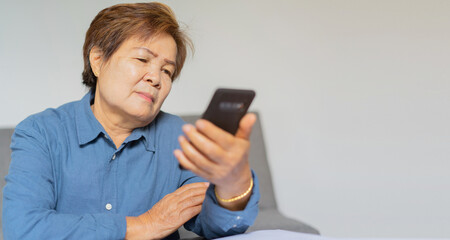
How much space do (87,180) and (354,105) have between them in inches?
80.9

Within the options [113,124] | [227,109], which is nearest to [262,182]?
[113,124]

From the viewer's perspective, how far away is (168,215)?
4.14 ft

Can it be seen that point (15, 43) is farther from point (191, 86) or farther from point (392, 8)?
point (392, 8)

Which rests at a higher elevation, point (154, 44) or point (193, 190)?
point (154, 44)

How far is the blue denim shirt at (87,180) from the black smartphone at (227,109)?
247 millimetres

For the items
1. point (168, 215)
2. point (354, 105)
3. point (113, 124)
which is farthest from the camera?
point (354, 105)

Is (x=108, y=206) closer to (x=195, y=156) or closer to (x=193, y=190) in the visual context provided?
(x=193, y=190)

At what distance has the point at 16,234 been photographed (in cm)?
115

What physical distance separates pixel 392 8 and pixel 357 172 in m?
1.03

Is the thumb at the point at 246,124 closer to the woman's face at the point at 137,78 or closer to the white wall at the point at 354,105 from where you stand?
the woman's face at the point at 137,78

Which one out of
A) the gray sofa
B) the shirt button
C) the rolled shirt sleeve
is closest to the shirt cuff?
the rolled shirt sleeve

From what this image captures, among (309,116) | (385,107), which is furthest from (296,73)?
(385,107)

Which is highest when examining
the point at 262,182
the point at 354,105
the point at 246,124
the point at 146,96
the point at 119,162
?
the point at 246,124

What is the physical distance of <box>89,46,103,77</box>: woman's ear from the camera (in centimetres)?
153
